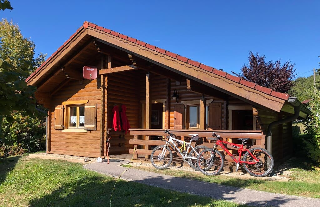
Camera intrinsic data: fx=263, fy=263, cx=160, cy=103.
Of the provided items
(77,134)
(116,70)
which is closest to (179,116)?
(116,70)

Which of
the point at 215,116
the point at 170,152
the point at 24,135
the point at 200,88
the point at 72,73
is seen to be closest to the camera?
the point at 170,152

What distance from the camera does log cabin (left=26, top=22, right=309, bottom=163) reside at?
7910mm

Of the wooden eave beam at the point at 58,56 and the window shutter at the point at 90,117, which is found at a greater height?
the wooden eave beam at the point at 58,56

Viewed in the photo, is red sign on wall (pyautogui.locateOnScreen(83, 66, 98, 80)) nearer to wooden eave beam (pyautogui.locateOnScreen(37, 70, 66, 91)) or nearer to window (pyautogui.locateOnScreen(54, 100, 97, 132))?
window (pyautogui.locateOnScreen(54, 100, 97, 132))

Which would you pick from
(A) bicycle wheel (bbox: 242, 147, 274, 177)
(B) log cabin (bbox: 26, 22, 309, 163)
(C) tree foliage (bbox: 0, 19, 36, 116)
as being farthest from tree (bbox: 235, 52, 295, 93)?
(C) tree foliage (bbox: 0, 19, 36, 116)

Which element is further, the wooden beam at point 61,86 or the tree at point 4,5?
the wooden beam at point 61,86

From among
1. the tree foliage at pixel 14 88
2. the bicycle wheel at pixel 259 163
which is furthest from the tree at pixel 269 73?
the tree foliage at pixel 14 88

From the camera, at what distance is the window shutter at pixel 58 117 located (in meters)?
11.2

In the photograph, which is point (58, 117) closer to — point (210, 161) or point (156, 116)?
point (156, 116)

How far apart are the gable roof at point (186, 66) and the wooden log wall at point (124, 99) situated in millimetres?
1802

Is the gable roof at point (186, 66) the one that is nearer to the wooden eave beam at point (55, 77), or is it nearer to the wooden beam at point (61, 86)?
the wooden eave beam at point (55, 77)

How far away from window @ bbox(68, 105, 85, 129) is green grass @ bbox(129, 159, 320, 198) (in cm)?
463

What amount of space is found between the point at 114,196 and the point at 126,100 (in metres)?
5.84

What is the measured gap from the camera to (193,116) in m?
9.77
